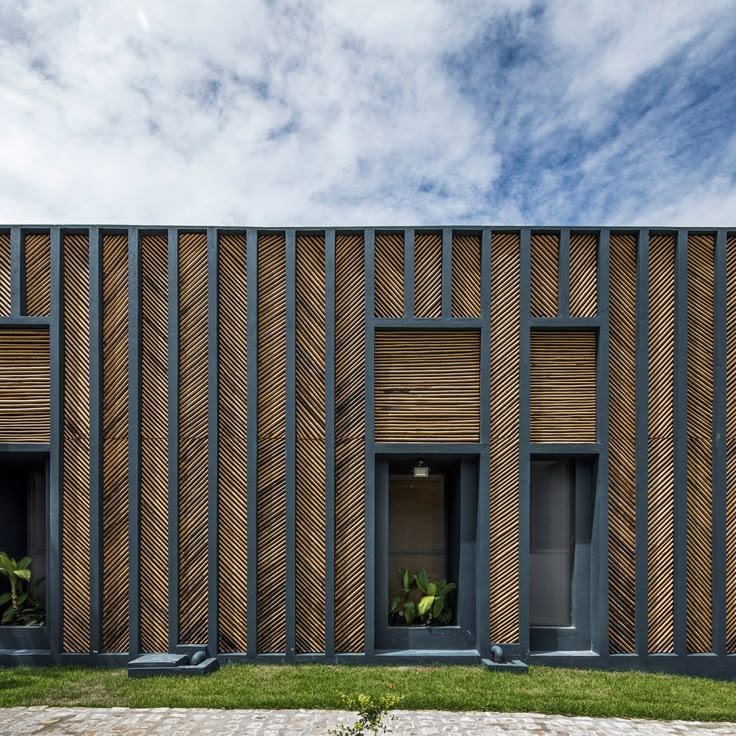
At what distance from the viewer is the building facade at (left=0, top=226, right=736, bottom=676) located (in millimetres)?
8133

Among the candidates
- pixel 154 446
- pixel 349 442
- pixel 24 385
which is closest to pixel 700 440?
pixel 349 442

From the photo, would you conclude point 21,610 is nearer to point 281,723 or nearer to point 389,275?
point 281,723

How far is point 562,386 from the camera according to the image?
8.40 metres

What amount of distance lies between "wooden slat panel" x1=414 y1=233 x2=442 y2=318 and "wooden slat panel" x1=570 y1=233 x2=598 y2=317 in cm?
212

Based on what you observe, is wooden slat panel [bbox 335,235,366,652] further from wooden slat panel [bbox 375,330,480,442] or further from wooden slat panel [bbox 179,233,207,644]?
wooden slat panel [bbox 179,233,207,644]

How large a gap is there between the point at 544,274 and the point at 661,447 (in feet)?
10.8

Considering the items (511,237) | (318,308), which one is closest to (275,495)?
(318,308)

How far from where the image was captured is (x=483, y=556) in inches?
321

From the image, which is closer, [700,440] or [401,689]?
[401,689]

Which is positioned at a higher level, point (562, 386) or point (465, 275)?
point (465, 275)

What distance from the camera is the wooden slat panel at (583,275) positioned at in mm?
8406

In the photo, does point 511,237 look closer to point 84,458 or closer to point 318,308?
point 318,308

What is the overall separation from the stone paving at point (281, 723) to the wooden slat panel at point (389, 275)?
5.46m

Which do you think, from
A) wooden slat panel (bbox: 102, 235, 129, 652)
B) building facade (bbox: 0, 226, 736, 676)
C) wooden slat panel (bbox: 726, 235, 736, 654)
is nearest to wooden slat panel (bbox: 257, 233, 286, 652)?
building facade (bbox: 0, 226, 736, 676)
